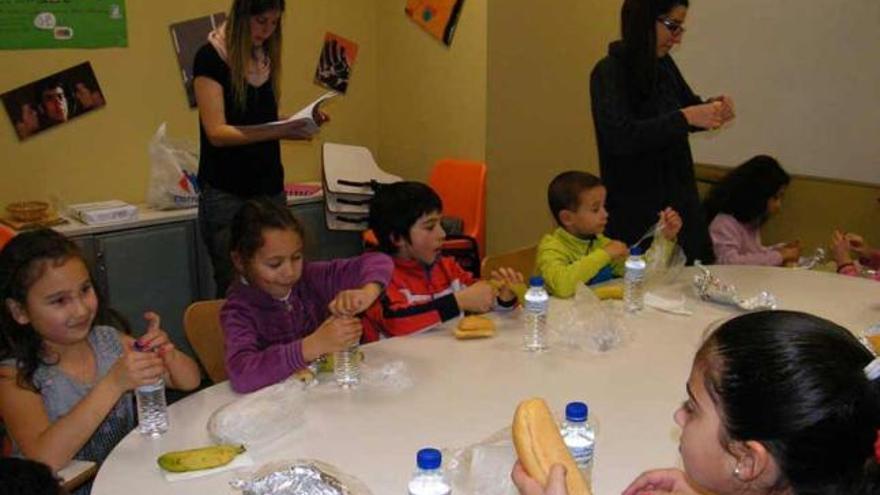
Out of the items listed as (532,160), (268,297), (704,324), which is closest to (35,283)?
(268,297)

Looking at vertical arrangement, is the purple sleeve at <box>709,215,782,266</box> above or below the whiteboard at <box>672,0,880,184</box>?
below

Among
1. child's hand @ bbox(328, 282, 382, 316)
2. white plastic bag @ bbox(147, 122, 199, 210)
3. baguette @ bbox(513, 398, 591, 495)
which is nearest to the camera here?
baguette @ bbox(513, 398, 591, 495)

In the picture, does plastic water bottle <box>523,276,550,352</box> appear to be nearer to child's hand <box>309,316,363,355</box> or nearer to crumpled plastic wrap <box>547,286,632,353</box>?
crumpled plastic wrap <box>547,286,632,353</box>

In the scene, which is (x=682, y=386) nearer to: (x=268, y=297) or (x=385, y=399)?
(x=385, y=399)

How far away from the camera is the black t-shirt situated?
2.97m

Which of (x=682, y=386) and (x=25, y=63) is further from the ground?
(x=25, y=63)

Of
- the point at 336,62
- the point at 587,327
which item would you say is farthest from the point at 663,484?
the point at 336,62

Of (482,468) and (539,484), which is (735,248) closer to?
(482,468)

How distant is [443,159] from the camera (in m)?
4.70

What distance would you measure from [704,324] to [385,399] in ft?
3.35

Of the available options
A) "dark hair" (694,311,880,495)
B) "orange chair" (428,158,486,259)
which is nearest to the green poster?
"orange chair" (428,158,486,259)

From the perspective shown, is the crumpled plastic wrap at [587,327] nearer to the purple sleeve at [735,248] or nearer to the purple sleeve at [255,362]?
the purple sleeve at [255,362]

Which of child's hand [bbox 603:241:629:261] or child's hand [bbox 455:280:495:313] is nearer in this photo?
child's hand [bbox 455:280:495:313]

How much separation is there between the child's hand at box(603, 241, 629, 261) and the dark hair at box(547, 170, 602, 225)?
0.19 metres
